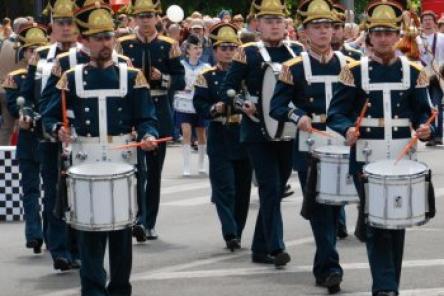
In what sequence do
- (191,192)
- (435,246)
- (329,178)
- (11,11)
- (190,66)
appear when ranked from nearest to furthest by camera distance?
(329,178)
(435,246)
(191,192)
(190,66)
(11,11)

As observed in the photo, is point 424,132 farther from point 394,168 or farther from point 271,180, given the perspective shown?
point 271,180

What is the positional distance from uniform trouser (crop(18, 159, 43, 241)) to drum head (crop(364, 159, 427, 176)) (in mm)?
4223

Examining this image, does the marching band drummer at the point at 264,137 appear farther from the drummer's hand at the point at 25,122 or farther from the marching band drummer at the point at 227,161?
the drummer's hand at the point at 25,122

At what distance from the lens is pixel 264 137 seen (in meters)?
13.0

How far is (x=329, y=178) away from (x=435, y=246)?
9.39ft

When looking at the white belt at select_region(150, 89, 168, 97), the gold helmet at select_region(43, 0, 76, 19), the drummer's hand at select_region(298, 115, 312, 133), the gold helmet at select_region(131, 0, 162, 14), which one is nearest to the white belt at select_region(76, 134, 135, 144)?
the drummer's hand at select_region(298, 115, 312, 133)

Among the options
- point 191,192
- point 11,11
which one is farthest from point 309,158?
point 11,11

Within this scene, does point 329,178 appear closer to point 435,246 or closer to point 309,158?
point 309,158

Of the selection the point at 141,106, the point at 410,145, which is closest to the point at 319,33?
the point at 410,145

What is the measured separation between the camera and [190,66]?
79.4 ft

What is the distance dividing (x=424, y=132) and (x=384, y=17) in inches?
33.1

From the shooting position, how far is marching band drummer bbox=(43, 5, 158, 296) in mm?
10766

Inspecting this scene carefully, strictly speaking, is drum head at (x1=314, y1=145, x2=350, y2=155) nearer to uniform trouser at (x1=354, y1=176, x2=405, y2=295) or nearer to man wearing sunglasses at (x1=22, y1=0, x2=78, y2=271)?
uniform trouser at (x1=354, y1=176, x2=405, y2=295)

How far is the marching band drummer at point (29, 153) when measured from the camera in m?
14.0
